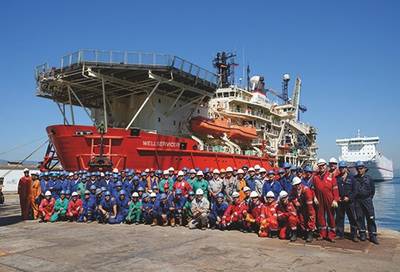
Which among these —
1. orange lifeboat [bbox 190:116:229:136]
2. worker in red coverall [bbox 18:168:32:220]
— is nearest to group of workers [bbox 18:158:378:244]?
worker in red coverall [bbox 18:168:32:220]

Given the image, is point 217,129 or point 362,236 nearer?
point 362,236

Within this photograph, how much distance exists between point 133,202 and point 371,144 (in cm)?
6691

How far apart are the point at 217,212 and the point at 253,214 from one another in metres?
1.19

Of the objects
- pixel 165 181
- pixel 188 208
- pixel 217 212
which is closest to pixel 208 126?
pixel 165 181

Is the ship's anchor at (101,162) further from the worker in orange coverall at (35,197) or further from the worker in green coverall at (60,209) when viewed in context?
the worker in green coverall at (60,209)

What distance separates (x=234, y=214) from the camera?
9.09 m

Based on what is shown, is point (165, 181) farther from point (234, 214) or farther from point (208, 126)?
point (208, 126)

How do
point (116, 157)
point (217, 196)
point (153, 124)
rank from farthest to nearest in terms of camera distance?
1. point (153, 124)
2. point (116, 157)
3. point (217, 196)

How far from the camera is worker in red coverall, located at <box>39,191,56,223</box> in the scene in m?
11.6

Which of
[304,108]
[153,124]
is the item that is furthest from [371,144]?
[153,124]

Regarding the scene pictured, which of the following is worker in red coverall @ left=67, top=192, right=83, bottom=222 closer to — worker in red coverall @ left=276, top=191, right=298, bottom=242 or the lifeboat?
worker in red coverall @ left=276, top=191, right=298, bottom=242

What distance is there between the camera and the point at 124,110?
2325 cm

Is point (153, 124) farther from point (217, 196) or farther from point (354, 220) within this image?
point (354, 220)

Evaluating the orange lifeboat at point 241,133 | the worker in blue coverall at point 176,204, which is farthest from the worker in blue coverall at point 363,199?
the orange lifeboat at point 241,133
